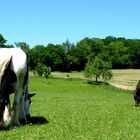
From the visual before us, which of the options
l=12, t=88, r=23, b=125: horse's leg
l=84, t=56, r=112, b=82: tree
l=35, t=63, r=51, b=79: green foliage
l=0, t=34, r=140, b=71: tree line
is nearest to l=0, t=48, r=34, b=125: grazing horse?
l=12, t=88, r=23, b=125: horse's leg

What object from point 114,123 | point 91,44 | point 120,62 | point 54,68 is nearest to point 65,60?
point 54,68

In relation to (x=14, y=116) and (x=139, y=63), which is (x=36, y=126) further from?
(x=139, y=63)

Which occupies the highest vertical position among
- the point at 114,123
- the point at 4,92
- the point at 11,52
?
the point at 11,52

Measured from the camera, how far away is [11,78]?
15.0 metres

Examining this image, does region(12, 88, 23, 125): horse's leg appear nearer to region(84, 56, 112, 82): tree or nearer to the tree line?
region(84, 56, 112, 82): tree

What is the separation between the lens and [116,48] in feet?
602

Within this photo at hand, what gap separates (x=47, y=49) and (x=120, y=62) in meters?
27.5

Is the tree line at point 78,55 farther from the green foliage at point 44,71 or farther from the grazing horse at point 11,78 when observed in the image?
the grazing horse at point 11,78

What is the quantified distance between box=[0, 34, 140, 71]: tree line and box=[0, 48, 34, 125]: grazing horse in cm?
12212

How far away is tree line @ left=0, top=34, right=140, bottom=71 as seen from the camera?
153 m

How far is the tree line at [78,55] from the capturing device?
503ft

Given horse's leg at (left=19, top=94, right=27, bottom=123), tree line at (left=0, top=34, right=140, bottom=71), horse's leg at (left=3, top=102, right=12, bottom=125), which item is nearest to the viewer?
horse's leg at (left=3, top=102, right=12, bottom=125)

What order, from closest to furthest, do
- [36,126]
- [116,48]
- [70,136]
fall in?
1. [70,136]
2. [36,126]
3. [116,48]

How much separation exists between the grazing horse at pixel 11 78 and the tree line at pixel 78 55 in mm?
122120
